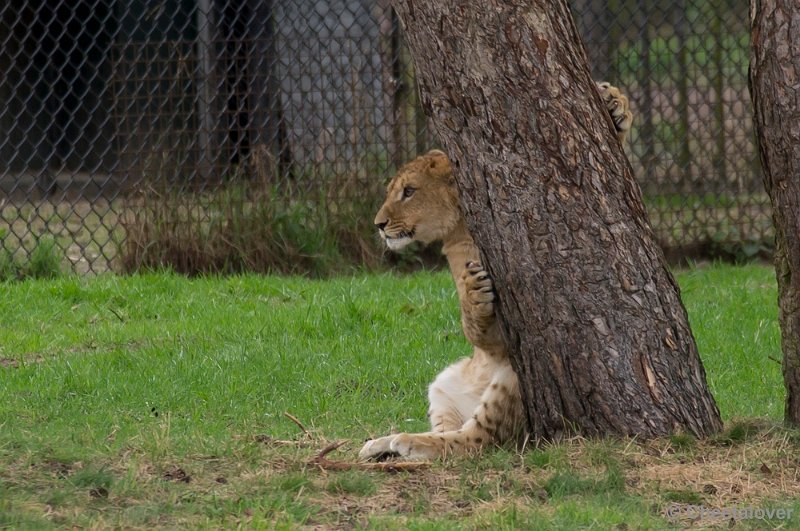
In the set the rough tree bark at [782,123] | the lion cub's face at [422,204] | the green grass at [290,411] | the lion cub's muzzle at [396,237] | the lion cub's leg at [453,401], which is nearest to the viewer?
the green grass at [290,411]

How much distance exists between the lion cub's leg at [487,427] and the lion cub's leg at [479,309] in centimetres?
13

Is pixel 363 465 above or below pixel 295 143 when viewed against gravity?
below

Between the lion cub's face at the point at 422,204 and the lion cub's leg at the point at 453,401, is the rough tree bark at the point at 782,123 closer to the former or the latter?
the lion cub's leg at the point at 453,401

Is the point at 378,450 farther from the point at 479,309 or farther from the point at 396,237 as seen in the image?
the point at 396,237

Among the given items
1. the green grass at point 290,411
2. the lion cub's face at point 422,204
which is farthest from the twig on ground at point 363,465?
the lion cub's face at point 422,204

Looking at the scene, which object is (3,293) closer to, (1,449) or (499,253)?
(1,449)

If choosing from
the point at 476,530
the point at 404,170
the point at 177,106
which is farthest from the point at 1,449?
the point at 177,106

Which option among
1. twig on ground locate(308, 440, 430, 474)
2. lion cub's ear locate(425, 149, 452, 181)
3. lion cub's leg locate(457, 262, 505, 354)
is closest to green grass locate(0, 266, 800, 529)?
twig on ground locate(308, 440, 430, 474)

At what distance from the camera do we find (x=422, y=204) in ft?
17.9

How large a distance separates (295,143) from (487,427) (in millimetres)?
5071

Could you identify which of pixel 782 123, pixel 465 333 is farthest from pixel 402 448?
pixel 782 123

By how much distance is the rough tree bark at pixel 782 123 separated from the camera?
13.6 ft

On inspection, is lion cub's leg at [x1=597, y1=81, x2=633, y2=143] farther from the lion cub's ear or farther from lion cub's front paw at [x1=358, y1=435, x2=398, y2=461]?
lion cub's front paw at [x1=358, y1=435, x2=398, y2=461]

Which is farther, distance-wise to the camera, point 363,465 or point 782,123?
point 363,465
